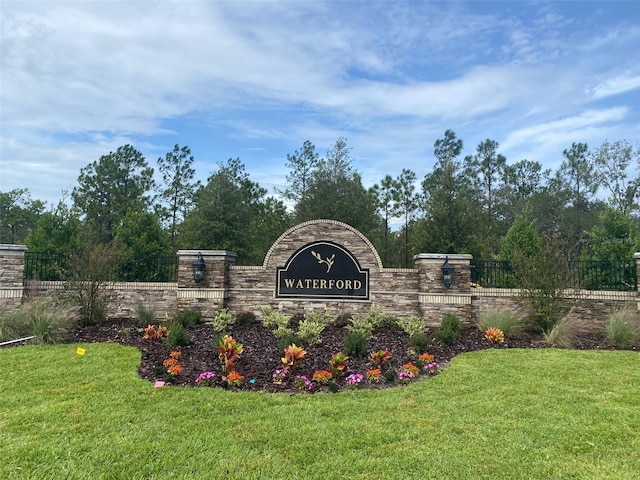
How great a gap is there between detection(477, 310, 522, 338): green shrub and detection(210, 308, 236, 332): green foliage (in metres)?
5.51

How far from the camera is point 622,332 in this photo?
7973mm

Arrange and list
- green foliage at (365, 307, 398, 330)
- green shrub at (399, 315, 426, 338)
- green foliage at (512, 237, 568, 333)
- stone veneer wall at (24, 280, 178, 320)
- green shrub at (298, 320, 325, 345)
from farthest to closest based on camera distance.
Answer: stone veneer wall at (24, 280, 178, 320) → green foliage at (365, 307, 398, 330) → green foliage at (512, 237, 568, 333) → green shrub at (399, 315, 426, 338) → green shrub at (298, 320, 325, 345)

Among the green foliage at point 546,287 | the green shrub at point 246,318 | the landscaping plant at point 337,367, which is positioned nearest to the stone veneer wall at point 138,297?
the green shrub at point 246,318

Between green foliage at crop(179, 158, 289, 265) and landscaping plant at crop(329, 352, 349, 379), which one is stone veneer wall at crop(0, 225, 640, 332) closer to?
landscaping plant at crop(329, 352, 349, 379)

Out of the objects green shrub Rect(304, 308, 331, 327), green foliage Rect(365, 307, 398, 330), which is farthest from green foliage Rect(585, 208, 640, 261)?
green shrub Rect(304, 308, 331, 327)

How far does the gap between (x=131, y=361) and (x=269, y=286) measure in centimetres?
426

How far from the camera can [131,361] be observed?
631 cm

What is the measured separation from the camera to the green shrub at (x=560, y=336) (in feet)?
25.9

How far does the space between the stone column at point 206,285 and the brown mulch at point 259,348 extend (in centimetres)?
70

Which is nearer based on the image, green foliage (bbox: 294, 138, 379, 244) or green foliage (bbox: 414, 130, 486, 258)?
green foliage (bbox: 414, 130, 486, 258)

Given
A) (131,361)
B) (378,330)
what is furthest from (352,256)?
(131,361)

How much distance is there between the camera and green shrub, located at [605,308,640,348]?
7941 millimetres

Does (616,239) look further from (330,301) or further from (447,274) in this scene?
(330,301)

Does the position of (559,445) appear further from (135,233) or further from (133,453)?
(135,233)
